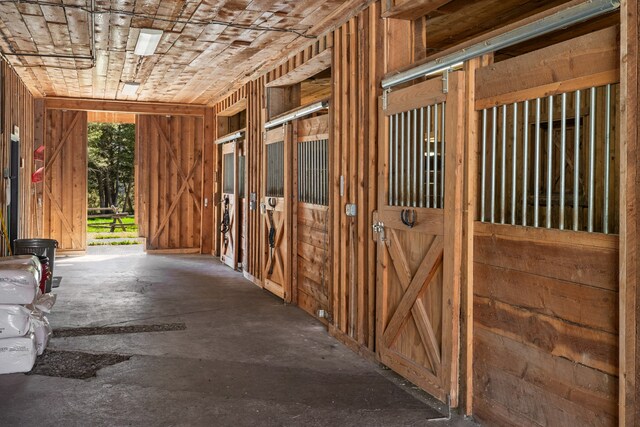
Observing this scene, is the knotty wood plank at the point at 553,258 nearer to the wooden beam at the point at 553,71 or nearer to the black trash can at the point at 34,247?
the wooden beam at the point at 553,71

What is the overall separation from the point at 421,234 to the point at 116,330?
10.1ft

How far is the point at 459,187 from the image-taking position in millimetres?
3379

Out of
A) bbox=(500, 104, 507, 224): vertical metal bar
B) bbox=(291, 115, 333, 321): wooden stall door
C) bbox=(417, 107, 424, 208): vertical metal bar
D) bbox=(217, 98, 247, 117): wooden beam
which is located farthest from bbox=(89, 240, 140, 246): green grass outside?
bbox=(500, 104, 507, 224): vertical metal bar

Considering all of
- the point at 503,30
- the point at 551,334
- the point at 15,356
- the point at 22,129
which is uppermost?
the point at 22,129

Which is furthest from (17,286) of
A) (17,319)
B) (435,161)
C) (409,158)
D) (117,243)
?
(117,243)

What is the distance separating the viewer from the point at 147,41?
20.5 ft

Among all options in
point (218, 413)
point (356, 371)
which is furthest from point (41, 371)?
point (356, 371)

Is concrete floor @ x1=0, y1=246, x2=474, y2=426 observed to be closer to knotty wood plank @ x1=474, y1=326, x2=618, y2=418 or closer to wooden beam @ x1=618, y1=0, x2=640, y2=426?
knotty wood plank @ x1=474, y1=326, x2=618, y2=418

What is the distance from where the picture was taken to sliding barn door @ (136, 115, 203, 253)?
11.5m

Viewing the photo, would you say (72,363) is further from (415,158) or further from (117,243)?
(117,243)

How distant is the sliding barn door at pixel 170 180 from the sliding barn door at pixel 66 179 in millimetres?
1042

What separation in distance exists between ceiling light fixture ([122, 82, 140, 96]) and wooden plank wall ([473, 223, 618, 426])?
7.15 m

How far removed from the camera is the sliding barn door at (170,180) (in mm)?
11500

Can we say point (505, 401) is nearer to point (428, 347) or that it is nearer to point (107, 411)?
point (428, 347)
